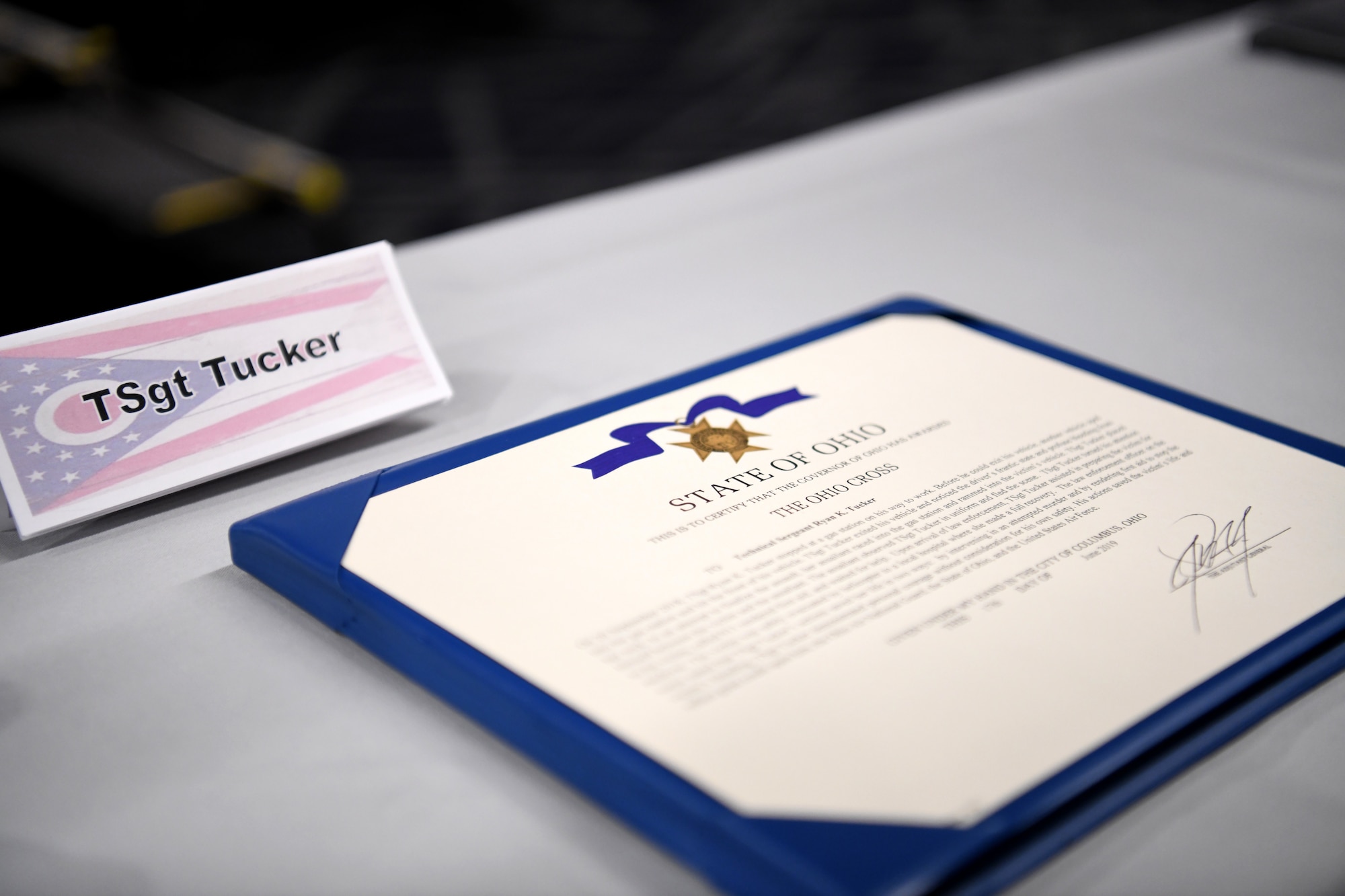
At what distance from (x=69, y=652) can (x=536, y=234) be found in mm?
512

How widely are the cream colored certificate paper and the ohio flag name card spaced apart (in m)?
0.10

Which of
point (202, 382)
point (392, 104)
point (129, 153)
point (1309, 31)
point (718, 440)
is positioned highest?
point (392, 104)

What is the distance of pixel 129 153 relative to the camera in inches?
74.6

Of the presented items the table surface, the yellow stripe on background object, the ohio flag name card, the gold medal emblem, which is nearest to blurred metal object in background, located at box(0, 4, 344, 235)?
the yellow stripe on background object

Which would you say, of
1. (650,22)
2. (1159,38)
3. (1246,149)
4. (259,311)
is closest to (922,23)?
(650,22)

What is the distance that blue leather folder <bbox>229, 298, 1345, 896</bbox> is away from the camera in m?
0.35

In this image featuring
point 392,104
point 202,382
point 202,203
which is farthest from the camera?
point 392,104

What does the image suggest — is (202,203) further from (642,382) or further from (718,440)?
(718,440)

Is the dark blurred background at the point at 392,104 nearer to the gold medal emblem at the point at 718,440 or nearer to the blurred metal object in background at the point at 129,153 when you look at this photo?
the blurred metal object in background at the point at 129,153

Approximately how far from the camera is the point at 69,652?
19.4 inches

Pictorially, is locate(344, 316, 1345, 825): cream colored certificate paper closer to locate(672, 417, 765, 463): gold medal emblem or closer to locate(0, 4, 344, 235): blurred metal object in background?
locate(672, 417, 765, 463): gold medal emblem

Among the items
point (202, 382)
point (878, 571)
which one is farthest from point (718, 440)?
point (202, 382)

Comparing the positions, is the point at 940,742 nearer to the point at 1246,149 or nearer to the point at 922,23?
the point at 1246,149

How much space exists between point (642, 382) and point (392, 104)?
2.73m
